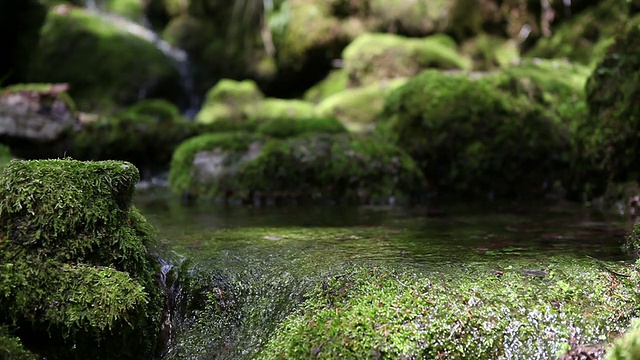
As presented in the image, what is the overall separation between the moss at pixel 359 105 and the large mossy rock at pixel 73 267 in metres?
8.94

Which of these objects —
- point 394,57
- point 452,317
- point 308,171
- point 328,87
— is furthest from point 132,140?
point 452,317

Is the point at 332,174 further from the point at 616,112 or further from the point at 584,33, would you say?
the point at 584,33

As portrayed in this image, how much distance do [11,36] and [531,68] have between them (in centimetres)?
959

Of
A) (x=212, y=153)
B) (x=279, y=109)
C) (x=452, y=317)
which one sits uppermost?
(x=279, y=109)

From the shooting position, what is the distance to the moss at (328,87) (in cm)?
1484

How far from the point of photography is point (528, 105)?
7441 millimetres

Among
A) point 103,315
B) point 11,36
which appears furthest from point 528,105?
point 11,36

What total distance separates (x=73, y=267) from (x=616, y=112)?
5.43 meters

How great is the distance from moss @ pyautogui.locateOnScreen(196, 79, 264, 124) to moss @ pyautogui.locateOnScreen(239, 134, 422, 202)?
6605 mm

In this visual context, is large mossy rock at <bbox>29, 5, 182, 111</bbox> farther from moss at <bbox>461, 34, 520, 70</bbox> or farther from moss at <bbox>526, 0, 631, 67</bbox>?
moss at <bbox>526, 0, 631, 67</bbox>

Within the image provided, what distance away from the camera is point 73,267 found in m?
2.53

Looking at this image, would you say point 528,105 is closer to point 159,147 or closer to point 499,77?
point 499,77

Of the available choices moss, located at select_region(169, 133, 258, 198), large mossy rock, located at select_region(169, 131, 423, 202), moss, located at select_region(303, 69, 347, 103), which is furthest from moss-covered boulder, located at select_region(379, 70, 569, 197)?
moss, located at select_region(303, 69, 347, 103)

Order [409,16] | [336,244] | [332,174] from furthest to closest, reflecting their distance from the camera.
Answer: [409,16], [332,174], [336,244]
